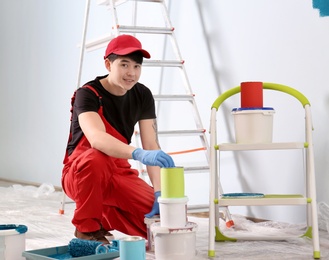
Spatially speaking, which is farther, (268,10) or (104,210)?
(268,10)

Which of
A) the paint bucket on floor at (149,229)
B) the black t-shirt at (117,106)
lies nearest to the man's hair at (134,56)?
the black t-shirt at (117,106)

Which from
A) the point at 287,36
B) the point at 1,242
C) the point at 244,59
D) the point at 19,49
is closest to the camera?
the point at 1,242

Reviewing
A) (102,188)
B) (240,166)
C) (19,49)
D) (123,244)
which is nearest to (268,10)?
(240,166)

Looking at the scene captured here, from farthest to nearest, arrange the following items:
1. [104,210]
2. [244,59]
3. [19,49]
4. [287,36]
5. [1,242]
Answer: [19,49] < [244,59] < [287,36] < [104,210] < [1,242]

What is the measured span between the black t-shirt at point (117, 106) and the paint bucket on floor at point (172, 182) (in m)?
0.63

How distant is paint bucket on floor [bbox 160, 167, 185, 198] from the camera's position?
1.97 meters

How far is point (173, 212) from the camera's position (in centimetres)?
200

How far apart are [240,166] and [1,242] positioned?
1609mm

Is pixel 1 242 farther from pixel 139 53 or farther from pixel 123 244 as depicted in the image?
pixel 139 53

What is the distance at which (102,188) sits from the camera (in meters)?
2.47

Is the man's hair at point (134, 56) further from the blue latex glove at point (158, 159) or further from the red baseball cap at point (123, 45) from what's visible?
the blue latex glove at point (158, 159)

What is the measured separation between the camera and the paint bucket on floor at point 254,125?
2.42 m

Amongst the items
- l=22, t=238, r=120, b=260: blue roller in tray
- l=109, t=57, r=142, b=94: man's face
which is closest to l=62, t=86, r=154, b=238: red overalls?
l=109, t=57, r=142, b=94: man's face

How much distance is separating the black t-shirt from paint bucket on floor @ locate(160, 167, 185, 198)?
0.63 m
